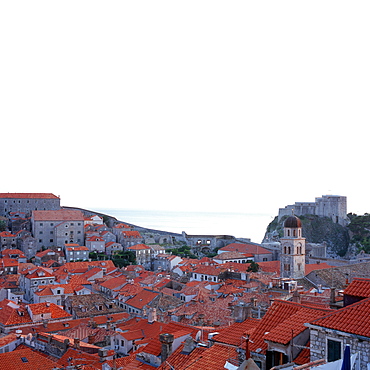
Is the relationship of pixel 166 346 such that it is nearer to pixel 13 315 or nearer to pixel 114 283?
pixel 13 315

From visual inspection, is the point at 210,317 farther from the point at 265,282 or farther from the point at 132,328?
the point at 265,282

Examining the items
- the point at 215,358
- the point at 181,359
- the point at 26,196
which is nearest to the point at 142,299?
the point at 181,359

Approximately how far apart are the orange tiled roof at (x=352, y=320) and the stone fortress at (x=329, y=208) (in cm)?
6018

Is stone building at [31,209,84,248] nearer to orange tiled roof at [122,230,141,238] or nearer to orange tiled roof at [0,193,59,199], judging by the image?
orange tiled roof at [122,230,141,238]

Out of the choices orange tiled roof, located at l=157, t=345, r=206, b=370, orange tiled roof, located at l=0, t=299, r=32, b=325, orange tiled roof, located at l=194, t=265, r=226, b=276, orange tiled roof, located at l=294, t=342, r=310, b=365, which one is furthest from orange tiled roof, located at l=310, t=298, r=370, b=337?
orange tiled roof, located at l=194, t=265, r=226, b=276

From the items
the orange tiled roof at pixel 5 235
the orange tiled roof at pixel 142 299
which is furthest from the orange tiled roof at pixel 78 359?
the orange tiled roof at pixel 5 235

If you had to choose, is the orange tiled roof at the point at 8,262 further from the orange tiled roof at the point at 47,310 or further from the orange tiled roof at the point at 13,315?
the orange tiled roof at the point at 47,310

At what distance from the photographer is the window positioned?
5.46 meters

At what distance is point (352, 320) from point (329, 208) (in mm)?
61384

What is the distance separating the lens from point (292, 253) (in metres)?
30.6

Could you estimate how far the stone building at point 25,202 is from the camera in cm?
6291

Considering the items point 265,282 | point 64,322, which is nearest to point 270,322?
point 64,322

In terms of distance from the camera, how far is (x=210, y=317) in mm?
19734

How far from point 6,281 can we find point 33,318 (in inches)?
571
